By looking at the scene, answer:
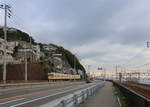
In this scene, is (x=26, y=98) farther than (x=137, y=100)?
Yes

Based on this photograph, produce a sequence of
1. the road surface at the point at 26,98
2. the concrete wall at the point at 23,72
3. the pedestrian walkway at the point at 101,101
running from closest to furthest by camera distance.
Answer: the road surface at the point at 26,98 → the pedestrian walkway at the point at 101,101 → the concrete wall at the point at 23,72

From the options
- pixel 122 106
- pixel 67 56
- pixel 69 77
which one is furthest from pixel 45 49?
pixel 122 106

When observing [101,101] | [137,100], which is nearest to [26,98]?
[101,101]

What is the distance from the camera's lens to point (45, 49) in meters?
158

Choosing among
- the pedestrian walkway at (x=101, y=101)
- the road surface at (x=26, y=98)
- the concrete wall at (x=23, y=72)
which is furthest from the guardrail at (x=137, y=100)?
the concrete wall at (x=23, y=72)

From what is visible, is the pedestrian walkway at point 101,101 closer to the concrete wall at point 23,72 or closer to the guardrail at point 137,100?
the guardrail at point 137,100

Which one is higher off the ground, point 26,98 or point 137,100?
point 137,100

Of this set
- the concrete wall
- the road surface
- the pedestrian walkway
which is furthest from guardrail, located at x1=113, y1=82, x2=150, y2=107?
the concrete wall

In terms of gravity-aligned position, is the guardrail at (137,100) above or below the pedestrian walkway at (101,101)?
above

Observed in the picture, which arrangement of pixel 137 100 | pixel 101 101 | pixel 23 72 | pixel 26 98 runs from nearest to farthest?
pixel 137 100 < pixel 101 101 < pixel 26 98 < pixel 23 72

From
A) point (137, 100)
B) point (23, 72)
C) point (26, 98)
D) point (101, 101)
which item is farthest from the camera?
point (23, 72)

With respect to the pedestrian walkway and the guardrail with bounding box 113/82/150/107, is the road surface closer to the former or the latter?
the pedestrian walkway

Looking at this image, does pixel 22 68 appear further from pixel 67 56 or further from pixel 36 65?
pixel 67 56

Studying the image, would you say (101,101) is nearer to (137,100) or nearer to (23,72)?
(137,100)
